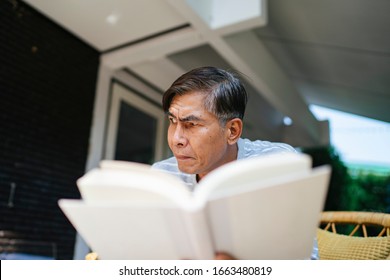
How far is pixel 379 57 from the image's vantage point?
5.37 metres

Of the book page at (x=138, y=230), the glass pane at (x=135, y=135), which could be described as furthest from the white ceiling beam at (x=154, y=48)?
the book page at (x=138, y=230)

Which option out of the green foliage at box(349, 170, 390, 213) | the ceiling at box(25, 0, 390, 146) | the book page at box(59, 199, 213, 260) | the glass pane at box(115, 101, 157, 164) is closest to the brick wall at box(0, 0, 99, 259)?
the ceiling at box(25, 0, 390, 146)

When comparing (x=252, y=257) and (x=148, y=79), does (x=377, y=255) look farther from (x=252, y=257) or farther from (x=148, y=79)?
(x=148, y=79)

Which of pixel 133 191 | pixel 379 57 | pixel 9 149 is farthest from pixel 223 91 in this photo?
pixel 379 57

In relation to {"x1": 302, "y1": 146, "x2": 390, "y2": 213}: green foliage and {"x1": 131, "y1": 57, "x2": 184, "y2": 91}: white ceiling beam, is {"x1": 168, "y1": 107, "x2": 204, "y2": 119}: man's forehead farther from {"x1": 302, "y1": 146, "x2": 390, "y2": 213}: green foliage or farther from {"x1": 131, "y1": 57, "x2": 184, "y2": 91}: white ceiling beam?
{"x1": 302, "y1": 146, "x2": 390, "y2": 213}: green foliage

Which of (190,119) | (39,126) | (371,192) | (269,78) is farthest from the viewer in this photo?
(371,192)

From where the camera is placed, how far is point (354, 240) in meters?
1.51

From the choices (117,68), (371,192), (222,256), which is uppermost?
(117,68)

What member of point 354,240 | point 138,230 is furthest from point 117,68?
point 138,230

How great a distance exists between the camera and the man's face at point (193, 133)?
1.50 m

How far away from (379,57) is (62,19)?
13.8 ft

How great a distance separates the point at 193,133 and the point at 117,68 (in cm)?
363

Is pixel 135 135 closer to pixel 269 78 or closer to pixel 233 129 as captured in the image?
pixel 269 78

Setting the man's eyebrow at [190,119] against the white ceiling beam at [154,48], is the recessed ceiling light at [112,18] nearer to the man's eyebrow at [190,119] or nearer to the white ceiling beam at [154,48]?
the white ceiling beam at [154,48]
